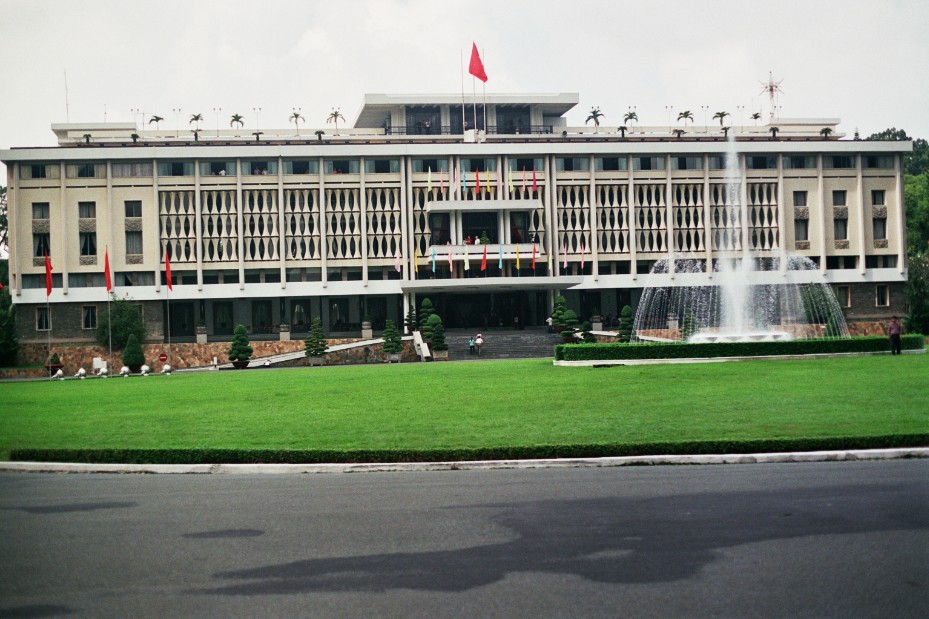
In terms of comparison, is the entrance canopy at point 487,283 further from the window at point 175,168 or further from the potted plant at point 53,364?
the potted plant at point 53,364

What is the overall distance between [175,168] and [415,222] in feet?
57.8

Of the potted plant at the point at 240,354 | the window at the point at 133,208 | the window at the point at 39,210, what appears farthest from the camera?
the window at the point at 133,208

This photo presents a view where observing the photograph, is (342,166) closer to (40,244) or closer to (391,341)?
(391,341)

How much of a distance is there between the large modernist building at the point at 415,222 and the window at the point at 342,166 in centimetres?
18

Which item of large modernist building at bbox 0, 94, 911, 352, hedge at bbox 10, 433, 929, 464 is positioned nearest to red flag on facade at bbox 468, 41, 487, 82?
large modernist building at bbox 0, 94, 911, 352

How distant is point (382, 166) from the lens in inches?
2881

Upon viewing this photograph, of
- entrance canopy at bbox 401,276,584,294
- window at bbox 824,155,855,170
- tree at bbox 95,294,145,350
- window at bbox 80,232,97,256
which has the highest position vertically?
window at bbox 824,155,855,170

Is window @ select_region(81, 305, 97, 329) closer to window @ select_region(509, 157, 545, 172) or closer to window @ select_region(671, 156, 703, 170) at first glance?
window @ select_region(509, 157, 545, 172)

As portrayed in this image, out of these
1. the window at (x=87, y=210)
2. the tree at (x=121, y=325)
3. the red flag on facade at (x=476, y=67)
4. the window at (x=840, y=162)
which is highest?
the red flag on facade at (x=476, y=67)

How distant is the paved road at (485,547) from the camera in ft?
24.0

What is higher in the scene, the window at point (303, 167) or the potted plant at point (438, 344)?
the window at point (303, 167)

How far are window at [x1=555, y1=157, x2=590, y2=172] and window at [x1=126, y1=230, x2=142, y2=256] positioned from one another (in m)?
30.8

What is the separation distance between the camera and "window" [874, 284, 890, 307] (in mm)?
75438

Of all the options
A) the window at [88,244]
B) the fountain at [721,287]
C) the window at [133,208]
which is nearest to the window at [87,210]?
the window at [88,244]
